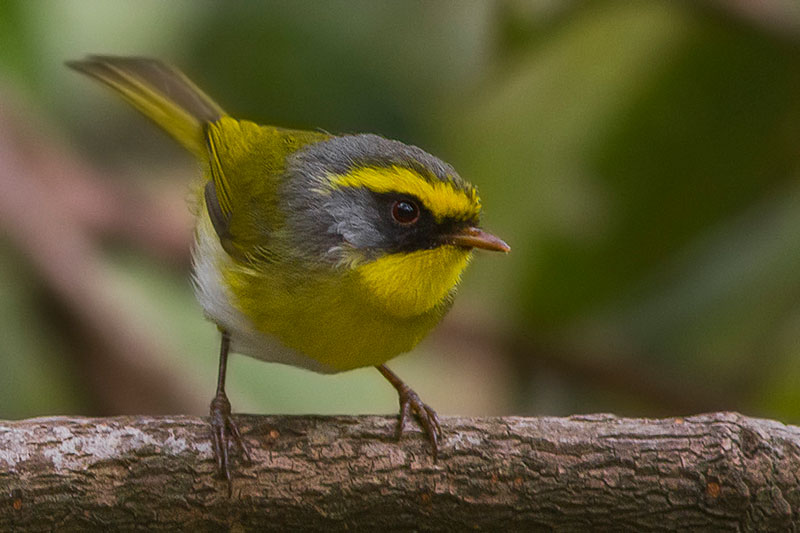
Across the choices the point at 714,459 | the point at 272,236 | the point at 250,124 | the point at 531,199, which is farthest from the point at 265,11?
the point at 714,459

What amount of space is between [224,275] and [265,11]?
Answer: 5.61 ft

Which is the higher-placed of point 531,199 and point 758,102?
point 758,102

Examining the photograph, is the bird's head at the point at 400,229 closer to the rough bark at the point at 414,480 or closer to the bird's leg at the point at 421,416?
the bird's leg at the point at 421,416

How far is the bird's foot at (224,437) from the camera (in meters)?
2.81

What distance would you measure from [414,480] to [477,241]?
0.65m

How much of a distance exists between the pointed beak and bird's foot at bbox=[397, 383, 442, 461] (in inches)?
19.4

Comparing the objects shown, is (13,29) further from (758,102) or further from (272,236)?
(758,102)

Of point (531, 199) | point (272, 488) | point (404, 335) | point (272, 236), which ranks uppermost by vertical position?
point (531, 199)

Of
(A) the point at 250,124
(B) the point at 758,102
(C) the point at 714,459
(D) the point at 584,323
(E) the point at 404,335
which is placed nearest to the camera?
(C) the point at 714,459

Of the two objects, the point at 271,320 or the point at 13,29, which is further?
the point at 13,29

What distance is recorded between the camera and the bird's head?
290 cm

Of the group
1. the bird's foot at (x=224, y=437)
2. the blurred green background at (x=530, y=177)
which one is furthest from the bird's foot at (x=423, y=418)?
the blurred green background at (x=530, y=177)

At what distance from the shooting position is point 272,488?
284cm

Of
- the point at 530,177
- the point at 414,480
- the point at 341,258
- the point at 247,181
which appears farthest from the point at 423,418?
the point at 530,177
